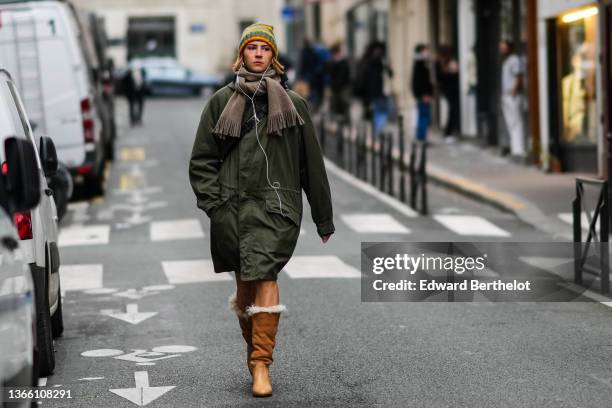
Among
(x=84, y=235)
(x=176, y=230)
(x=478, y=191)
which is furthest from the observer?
(x=478, y=191)

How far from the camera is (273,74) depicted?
724cm

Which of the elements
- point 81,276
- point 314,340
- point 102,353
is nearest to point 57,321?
point 102,353

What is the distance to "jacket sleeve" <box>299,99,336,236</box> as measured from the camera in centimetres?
732

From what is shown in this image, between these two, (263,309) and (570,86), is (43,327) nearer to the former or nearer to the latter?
(263,309)

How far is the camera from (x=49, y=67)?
18297 millimetres

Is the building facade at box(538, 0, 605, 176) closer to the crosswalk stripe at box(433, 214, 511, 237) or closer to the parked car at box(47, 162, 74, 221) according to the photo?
the crosswalk stripe at box(433, 214, 511, 237)

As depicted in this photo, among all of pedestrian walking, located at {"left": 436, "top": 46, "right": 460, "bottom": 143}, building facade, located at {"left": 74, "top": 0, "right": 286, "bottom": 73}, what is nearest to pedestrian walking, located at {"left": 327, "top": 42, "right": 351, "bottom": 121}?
pedestrian walking, located at {"left": 436, "top": 46, "right": 460, "bottom": 143}

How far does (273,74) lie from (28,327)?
213 cm

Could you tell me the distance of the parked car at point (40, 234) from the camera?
768cm

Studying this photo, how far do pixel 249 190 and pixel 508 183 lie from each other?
1349 centimetres

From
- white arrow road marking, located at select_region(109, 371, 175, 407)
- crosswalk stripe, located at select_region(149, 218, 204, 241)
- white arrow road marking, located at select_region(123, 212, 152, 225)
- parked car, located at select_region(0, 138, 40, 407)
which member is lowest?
white arrow road marking, located at select_region(123, 212, 152, 225)

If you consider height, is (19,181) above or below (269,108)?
below

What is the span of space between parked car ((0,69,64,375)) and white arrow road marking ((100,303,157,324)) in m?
1.00

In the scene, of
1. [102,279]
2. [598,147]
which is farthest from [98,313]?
[598,147]
